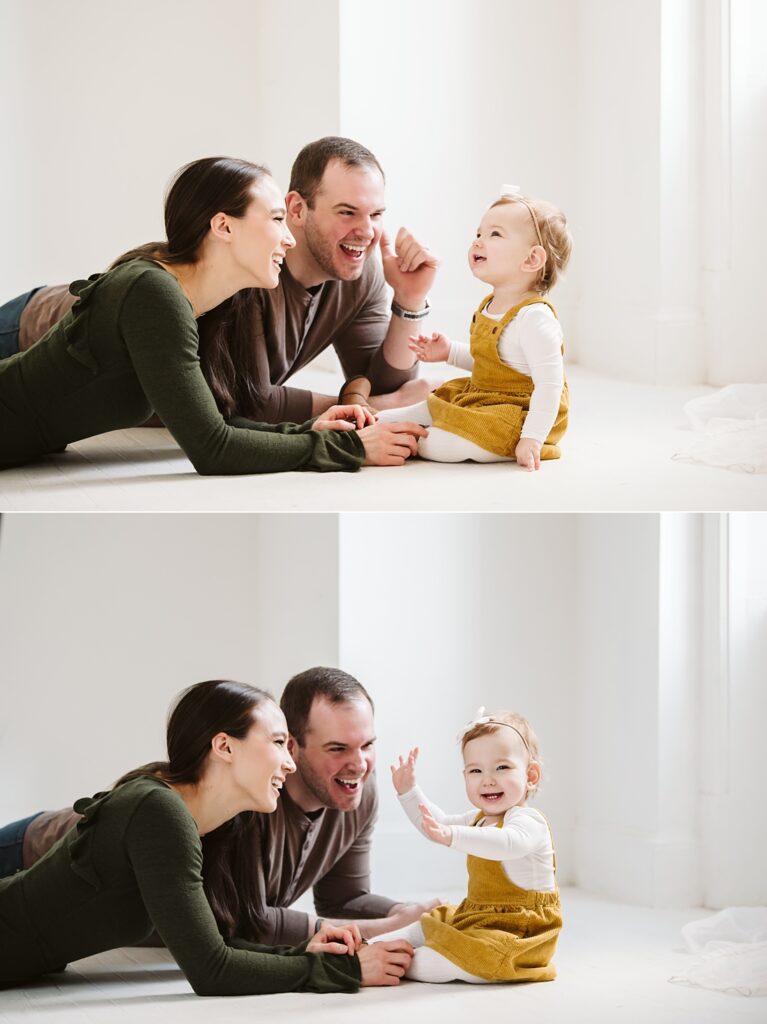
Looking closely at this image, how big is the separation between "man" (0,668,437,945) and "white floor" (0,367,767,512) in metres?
0.32

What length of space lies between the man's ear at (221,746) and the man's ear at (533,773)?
48 centimetres

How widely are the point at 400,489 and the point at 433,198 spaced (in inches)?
87.8

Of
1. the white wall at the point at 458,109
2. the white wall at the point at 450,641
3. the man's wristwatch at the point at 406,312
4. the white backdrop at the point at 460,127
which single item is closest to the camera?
the man's wristwatch at the point at 406,312

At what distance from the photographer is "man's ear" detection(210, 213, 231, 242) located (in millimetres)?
2383

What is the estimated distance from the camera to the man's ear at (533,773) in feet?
7.07

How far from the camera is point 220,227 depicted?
238 cm

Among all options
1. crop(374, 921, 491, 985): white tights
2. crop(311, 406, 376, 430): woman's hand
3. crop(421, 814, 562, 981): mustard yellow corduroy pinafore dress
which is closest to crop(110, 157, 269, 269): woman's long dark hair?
crop(311, 406, 376, 430): woman's hand

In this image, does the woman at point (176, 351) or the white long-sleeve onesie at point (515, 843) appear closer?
the white long-sleeve onesie at point (515, 843)

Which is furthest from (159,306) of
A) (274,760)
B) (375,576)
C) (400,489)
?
(375,576)

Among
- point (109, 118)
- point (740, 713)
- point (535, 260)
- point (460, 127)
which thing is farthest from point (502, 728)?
point (109, 118)

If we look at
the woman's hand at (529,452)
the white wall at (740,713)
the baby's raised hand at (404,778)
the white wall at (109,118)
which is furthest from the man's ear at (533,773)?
the white wall at (109,118)

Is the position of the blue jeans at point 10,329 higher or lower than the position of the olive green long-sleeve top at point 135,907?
higher

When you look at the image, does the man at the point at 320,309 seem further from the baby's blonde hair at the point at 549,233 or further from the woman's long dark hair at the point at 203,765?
the woman's long dark hair at the point at 203,765

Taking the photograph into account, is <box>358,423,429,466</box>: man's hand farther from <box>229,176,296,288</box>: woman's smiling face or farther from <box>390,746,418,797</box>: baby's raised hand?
<box>390,746,418,797</box>: baby's raised hand
